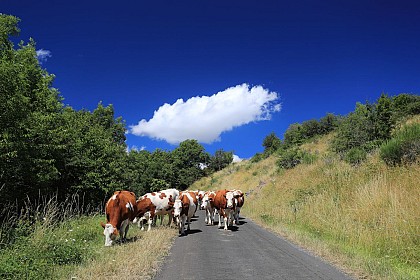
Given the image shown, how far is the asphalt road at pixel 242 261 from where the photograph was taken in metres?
7.18

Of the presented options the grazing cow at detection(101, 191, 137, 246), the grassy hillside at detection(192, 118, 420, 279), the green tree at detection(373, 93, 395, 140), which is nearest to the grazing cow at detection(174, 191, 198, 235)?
the grazing cow at detection(101, 191, 137, 246)

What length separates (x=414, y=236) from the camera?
28.0ft

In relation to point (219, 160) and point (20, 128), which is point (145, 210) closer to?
point (20, 128)

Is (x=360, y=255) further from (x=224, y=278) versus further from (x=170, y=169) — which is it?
(x=170, y=169)

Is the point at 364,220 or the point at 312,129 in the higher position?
the point at 312,129

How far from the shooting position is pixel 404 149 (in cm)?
1442

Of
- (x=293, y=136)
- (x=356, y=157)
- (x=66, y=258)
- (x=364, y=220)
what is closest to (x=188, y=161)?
(x=293, y=136)

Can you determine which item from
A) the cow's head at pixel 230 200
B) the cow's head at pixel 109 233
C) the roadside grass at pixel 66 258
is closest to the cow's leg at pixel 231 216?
the cow's head at pixel 230 200

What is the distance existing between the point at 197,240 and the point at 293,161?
22292mm

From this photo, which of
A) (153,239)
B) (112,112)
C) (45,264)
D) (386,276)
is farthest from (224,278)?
(112,112)

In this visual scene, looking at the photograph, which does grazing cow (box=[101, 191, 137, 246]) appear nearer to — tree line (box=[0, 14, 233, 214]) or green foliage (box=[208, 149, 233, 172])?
tree line (box=[0, 14, 233, 214])

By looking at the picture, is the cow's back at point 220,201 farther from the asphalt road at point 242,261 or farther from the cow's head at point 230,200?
the asphalt road at point 242,261

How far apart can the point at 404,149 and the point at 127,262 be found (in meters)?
12.9

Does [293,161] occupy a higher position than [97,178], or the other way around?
[293,161]
